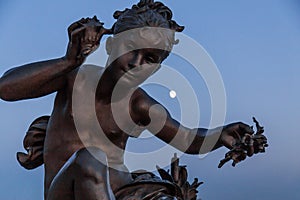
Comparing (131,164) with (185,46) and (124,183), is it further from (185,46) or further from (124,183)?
(185,46)

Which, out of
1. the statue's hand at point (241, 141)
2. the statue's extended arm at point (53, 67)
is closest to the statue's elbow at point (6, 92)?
the statue's extended arm at point (53, 67)

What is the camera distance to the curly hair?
2.48 feet

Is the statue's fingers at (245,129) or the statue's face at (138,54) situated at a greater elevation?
the statue's face at (138,54)

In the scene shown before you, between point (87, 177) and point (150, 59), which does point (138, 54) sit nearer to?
point (150, 59)

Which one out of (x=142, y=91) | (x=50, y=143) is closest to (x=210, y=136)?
(x=142, y=91)

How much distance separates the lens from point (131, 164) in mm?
831

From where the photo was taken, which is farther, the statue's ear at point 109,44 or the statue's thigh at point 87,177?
the statue's ear at point 109,44

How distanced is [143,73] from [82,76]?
102 mm

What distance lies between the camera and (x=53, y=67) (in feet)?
2.33

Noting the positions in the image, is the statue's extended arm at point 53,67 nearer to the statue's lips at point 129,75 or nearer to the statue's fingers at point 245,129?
the statue's lips at point 129,75

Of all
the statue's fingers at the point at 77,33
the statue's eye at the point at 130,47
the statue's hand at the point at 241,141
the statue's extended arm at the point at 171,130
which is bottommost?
the statue's hand at the point at 241,141

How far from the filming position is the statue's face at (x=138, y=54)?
733mm

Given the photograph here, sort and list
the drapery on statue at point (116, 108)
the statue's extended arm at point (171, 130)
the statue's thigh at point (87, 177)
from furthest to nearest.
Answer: the statue's extended arm at point (171, 130)
the drapery on statue at point (116, 108)
the statue's thigh at point (87, 177)

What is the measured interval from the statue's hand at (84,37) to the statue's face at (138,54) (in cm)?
6
